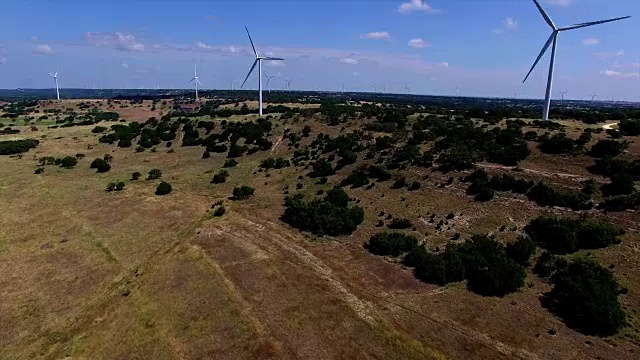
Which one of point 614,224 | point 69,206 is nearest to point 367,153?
point 614,224

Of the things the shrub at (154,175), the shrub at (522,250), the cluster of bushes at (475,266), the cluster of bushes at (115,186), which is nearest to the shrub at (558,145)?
the shrub at (522,250)

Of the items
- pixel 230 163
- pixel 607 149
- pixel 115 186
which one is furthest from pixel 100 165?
pixel 607 149

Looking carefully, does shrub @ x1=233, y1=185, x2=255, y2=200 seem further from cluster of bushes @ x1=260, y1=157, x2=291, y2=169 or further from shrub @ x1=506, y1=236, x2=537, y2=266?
shrub @ x1=506, y1=236, x2=537, y2=266

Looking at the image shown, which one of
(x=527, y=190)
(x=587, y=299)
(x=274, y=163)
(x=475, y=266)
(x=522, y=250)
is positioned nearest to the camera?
(x=587, y=299)

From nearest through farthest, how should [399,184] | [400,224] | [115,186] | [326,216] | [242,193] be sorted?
[400,224], [326,216], [399,184], [242,193], [115,186]

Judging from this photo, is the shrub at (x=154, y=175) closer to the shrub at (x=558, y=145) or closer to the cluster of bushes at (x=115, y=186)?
the cluster of bushes at (x=115, y=186)

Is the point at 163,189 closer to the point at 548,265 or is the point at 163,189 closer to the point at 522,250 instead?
the point at 522,250

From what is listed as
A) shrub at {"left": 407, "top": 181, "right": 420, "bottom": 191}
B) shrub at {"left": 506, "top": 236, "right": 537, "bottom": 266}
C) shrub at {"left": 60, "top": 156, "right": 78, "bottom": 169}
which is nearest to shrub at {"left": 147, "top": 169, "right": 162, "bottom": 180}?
shrub at {"left": 60, "top": 156, "right": 78, "bottom": 169}
